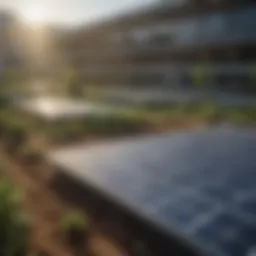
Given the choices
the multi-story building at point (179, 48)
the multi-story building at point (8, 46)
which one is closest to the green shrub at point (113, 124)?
the multi-story building at point (179, 48)

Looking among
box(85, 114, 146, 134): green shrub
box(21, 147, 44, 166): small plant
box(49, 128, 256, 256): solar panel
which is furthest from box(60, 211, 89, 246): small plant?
box(85, 114, 146, 134): green shrub

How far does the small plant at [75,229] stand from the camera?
20.5 ft

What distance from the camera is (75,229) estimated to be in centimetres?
643

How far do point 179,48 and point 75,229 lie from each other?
24447 millimetres

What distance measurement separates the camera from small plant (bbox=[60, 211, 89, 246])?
6.25m

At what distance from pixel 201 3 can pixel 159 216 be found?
24.9 metres

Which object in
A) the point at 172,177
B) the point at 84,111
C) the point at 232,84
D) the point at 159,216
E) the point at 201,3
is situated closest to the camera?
the point at 159,216

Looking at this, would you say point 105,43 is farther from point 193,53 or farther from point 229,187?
point 229,187

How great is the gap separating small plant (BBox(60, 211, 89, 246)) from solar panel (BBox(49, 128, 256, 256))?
78 cm

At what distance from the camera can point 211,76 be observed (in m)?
25.7

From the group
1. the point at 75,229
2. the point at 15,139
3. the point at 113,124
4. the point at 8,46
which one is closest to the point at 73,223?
the point at 75,229

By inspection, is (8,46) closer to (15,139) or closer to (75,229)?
(15,139)

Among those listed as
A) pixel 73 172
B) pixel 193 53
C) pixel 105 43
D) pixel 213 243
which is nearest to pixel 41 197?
pixel 73 172

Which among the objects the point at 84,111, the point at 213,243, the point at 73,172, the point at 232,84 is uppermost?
the point at 213,243
